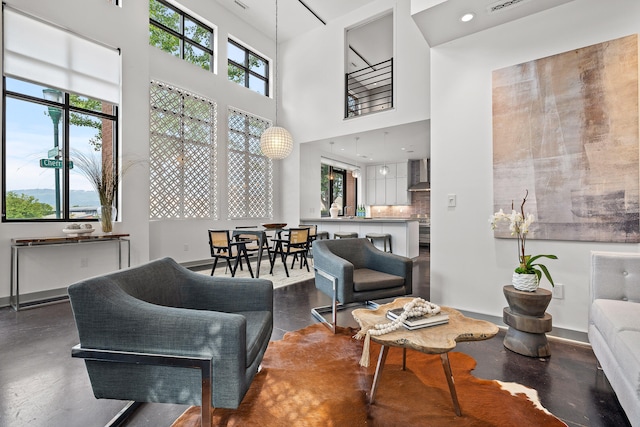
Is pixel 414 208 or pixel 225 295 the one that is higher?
pixel 414 208

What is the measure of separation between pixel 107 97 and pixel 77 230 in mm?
1968

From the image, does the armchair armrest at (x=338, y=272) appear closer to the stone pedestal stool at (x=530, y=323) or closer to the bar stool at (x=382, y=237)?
the stone pedestal stool at (x=530, y=323)

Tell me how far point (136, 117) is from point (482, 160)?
4.82 meters

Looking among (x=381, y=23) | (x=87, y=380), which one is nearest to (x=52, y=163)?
(x=87, y=380)

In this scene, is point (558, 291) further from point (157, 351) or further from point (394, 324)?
point (157, 351)

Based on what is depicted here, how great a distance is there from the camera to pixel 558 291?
2605 millimetres

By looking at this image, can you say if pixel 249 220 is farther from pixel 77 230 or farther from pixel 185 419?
pixel 185 419

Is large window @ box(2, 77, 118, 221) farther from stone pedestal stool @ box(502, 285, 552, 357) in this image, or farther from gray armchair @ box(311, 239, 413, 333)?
stone pedestal stool @ box(502, 285, 552, 357)

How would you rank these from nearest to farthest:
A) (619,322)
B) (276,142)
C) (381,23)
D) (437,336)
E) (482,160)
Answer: (437,336)
(619,322)
(482,160)
(276,142)
(381,23)

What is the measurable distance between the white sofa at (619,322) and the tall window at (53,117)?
5.44 meters

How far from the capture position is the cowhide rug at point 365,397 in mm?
1500

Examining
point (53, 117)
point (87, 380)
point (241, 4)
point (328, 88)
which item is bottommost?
point (87, 380)

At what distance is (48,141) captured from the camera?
381cm

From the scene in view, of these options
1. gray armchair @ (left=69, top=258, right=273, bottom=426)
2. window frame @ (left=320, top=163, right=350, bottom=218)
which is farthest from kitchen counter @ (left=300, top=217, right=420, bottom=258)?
gray armchair @ (left=69, top=258, right=273, bottom=426)
